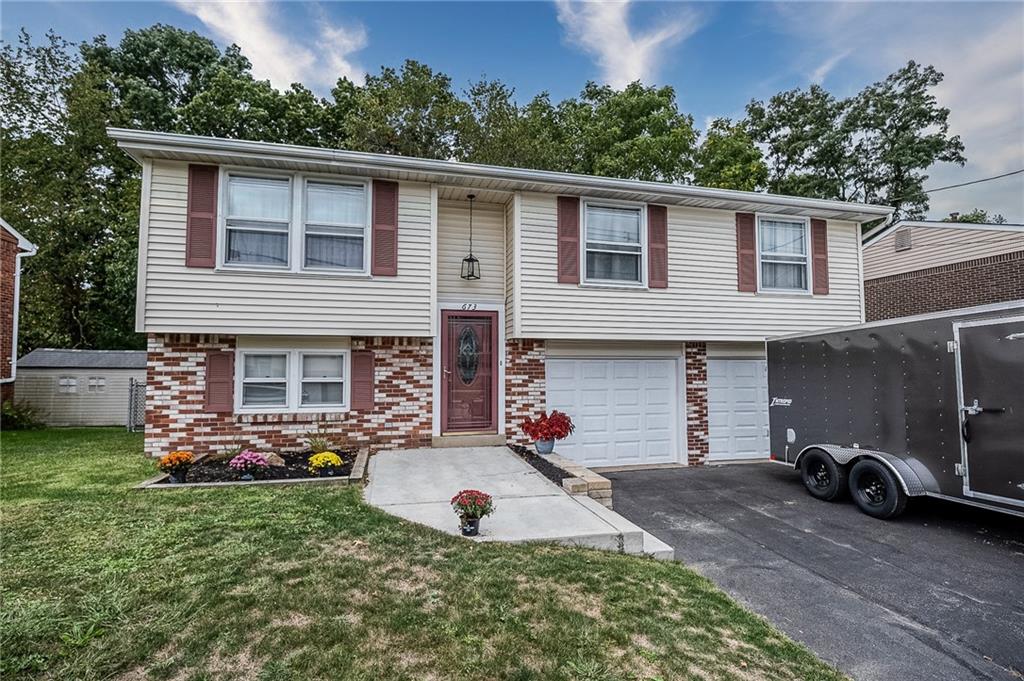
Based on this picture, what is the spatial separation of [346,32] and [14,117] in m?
14.4

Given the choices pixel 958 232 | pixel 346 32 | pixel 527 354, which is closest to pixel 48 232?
pixel 346 32

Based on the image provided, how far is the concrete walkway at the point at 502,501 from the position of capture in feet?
14.3

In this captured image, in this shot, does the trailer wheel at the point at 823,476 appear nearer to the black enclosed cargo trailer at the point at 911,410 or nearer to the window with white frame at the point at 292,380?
the black enclosed cargo trailer at the point at 911,410

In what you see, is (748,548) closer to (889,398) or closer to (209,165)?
(889,398)

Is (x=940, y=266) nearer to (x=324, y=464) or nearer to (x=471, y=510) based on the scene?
(x=471, y=510)

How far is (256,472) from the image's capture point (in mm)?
6242

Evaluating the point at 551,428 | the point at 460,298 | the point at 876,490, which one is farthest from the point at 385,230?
the point at 876,490

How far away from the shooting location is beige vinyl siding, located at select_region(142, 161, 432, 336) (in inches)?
280

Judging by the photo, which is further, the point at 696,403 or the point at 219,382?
the point at 696,403

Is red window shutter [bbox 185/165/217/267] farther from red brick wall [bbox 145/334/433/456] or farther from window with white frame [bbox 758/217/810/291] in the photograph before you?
window with white frame [bbox 758/217/810/291]

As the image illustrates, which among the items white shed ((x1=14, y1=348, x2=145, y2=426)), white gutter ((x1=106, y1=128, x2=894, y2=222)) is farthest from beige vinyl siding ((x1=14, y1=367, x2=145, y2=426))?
white gutter ((x1=106, y1=128, x2=894, y2=222))

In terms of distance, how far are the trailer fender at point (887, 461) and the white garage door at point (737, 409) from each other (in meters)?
2.81

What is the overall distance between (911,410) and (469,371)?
6.06 metres

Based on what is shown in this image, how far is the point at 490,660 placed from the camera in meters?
2.61
